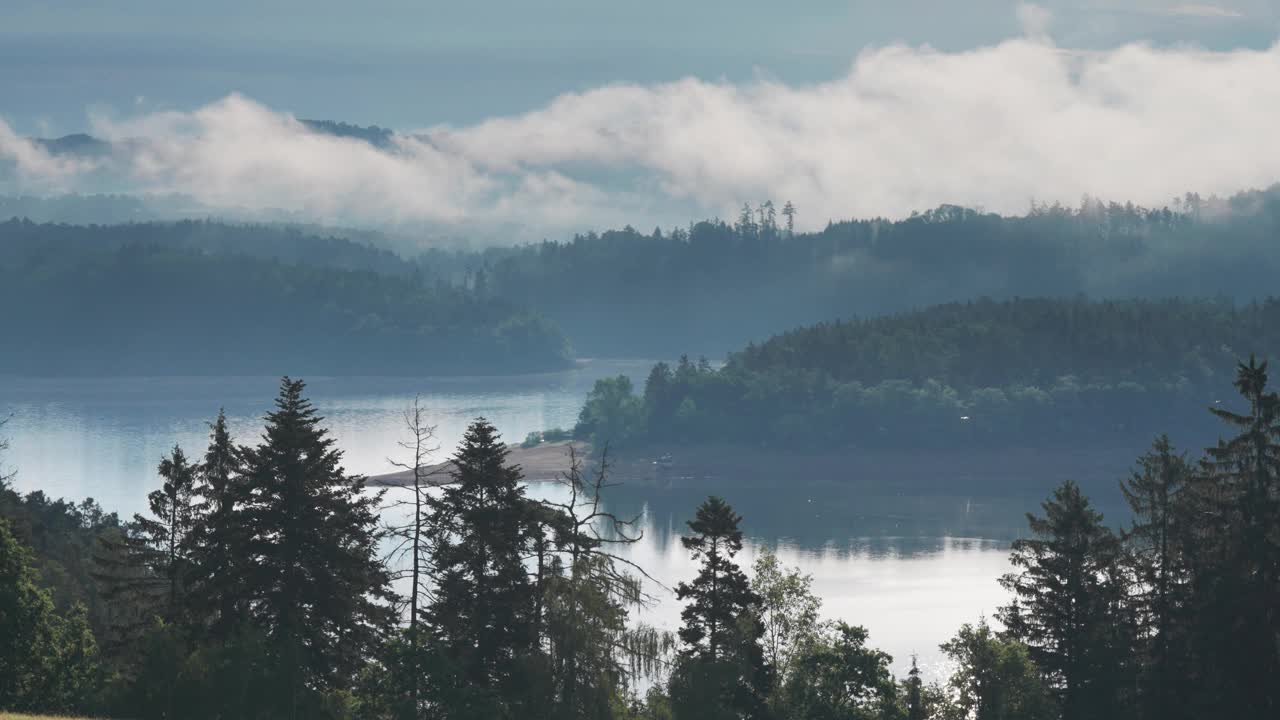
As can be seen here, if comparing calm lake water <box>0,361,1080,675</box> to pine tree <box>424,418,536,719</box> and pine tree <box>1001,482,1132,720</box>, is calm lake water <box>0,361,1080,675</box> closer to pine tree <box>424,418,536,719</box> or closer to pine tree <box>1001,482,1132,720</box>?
pine tree <box>1001,482,1132,720</box>

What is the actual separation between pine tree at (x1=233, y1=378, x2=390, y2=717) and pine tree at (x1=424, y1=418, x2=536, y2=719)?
237 centimetres

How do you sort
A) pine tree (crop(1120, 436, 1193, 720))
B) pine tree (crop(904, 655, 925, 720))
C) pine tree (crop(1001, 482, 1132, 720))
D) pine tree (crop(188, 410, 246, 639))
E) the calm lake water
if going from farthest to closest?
the calm lake water < pine tree (crop(1001, 482, 1132, 720)) < pine tree (crop(904, 655, 925, 720)) < pine tree (crop(1120, 436, 1193, 720)) < pine tree (crop(188, 410, 246, 639))

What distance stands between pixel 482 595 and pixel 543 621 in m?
3.07

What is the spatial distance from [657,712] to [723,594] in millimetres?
4882

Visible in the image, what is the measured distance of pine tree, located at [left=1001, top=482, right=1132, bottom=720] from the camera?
46812 mm

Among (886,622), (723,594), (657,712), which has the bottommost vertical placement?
(886,622)

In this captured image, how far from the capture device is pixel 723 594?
44.6 m

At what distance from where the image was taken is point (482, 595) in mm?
39875

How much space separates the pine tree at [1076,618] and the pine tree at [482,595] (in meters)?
18.9

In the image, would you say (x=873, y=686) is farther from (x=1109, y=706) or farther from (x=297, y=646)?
(x=297, y=646)

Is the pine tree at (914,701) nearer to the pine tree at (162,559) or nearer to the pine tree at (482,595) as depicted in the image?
the pine tree at (482,595)

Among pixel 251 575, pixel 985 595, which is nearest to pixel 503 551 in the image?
pixel 251 575

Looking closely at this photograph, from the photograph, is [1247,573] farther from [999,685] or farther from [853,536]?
[853,536]

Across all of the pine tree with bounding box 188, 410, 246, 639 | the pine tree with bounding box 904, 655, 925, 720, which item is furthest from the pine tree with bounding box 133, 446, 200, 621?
the pine tree with bounding box 904, 655, 925, 720
